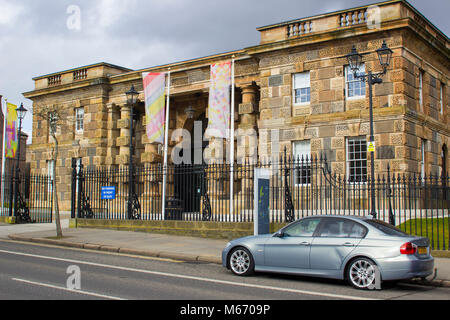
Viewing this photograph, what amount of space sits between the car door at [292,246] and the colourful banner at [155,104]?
59.7 feet

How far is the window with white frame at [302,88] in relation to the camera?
24656mm

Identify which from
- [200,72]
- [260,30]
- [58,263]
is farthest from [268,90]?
[58,263]

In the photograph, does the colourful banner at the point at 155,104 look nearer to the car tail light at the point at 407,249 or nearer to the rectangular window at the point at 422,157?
the rectangular window at the point at 422,157

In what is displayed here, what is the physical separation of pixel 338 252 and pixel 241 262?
2315 mm

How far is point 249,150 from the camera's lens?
26672mm

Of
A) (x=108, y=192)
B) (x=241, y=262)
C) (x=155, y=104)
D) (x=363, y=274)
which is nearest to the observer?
(x=363, y=274)

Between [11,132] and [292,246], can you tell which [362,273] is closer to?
[292,246]

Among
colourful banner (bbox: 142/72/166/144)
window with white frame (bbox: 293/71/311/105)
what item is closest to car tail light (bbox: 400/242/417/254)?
window with white frame (bbox: 293/71/311/105)

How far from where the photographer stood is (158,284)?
967cm

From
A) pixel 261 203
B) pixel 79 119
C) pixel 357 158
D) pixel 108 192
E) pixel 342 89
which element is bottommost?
pixel 261 203

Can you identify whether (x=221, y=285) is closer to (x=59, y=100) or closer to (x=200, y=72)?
(x=200, y=72)

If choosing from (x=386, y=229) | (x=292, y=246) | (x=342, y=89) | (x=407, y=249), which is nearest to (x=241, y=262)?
(x=292, y=246)
